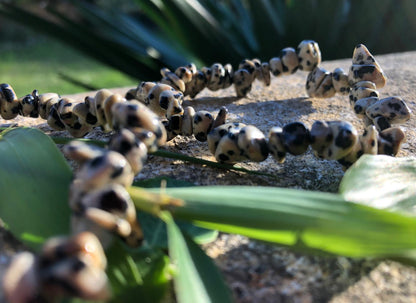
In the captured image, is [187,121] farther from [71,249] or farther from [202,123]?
[71,249]

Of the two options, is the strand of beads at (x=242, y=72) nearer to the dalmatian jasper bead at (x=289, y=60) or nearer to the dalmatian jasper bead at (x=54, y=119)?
the dalmatian jasper bead at (x=289, y=60)

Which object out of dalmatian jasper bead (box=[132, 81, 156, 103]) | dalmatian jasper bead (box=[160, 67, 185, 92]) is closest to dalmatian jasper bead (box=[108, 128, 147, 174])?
dalmatian jasper bead (box=[132, 81, 156, 103])

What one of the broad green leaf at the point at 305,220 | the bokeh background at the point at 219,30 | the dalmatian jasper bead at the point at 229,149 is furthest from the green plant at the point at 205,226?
the bokeh background at the point at 219,30

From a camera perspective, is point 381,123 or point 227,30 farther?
point 227,30

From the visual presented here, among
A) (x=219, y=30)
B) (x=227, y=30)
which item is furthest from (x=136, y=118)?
(x=227, y=30)

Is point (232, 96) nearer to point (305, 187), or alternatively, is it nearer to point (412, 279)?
point (305, 187)

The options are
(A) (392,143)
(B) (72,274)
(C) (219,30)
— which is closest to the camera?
(B) (72,274)

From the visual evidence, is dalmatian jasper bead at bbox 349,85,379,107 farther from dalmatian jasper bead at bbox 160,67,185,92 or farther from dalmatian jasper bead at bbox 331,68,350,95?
dalmatian jasper bead at bbox 160,67,185,92
